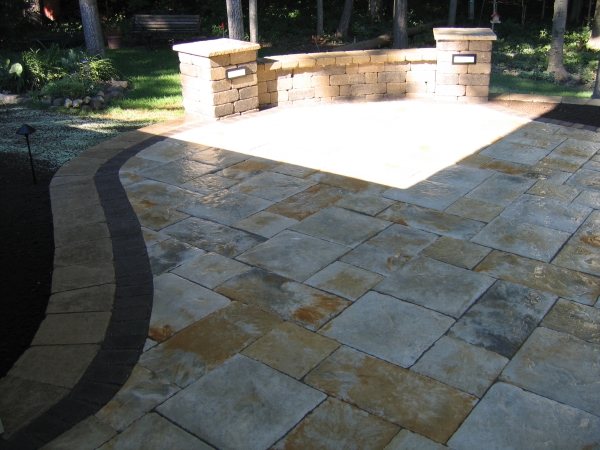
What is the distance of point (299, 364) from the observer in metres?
2.89

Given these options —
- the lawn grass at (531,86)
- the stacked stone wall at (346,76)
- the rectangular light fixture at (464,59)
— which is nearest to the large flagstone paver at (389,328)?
the stacked stone wall at (346,76)

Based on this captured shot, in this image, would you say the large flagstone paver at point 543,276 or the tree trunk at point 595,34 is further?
Result: the tree trunk at point 595,34

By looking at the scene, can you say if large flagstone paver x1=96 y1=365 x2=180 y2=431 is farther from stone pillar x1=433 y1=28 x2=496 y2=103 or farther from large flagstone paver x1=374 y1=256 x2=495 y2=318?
stone pillar x1=433 y1=28 x2=496 y2=103

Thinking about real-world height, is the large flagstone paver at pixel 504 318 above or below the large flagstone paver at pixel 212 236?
below

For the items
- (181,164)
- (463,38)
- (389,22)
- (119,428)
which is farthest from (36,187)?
(389,22)

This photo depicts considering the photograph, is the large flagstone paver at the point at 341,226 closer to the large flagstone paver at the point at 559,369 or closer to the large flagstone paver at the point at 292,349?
the large flagstone paver at the point at 292,349

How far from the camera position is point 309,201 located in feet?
15.7

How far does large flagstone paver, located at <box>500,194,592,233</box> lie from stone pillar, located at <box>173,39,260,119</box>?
11.8 ft

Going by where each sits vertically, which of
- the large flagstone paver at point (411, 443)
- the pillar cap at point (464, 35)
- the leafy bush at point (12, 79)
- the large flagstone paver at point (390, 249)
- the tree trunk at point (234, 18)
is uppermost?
the tree trunk at point (234, 18)

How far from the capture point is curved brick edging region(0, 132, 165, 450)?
251 cm

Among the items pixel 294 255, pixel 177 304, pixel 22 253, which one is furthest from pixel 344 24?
pixel 177 304

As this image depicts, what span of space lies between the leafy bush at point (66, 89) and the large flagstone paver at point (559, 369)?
685cm

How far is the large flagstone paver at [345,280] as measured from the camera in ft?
11.5

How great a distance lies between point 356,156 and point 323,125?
3.70ft
